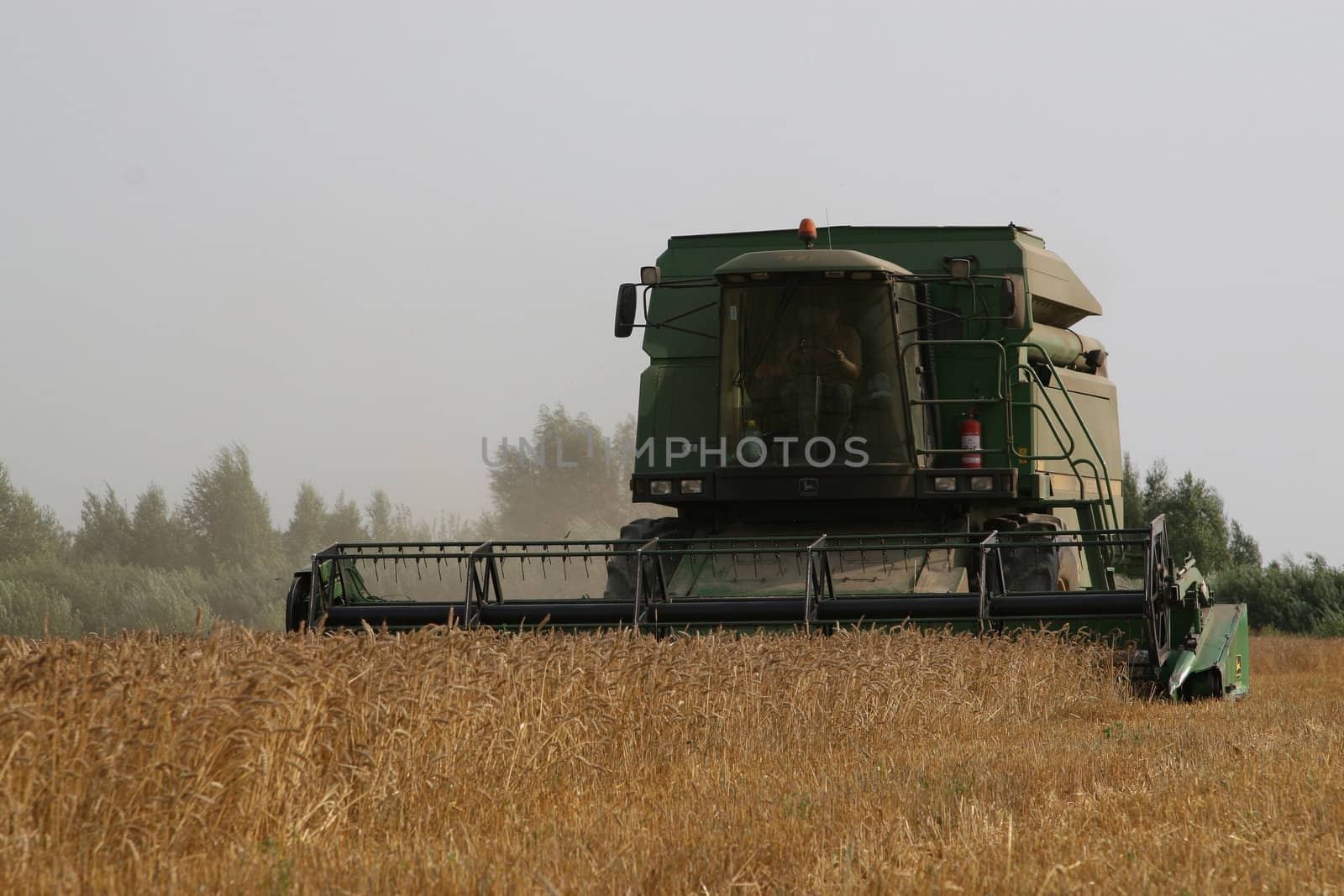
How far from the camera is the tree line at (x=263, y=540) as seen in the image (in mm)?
29530

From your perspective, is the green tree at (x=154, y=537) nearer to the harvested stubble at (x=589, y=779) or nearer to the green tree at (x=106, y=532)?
the green tree at (x=106, y=532)

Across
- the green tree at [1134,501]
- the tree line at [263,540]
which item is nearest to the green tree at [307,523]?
the tree line at [263,540]

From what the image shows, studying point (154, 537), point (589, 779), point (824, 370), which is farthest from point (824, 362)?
point (154, 537)

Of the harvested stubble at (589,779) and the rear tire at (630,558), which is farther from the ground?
the rear tire at (630,558)

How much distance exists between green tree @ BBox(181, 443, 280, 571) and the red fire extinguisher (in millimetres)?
39362

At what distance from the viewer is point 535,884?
128 inches

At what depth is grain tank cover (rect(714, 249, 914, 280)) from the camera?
9148mm

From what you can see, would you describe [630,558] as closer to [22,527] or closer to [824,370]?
[824,370]

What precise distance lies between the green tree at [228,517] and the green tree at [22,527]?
556cm

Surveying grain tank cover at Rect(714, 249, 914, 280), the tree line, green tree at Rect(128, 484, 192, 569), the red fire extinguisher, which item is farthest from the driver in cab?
green tree at Rect(128, 484, 192, 569)

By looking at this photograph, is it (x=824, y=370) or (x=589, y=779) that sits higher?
(x=824, y=370)

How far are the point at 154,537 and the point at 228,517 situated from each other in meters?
2.50

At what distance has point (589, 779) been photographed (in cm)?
506

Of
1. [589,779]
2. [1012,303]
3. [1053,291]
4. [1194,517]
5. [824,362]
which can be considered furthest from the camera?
[1194,517]
